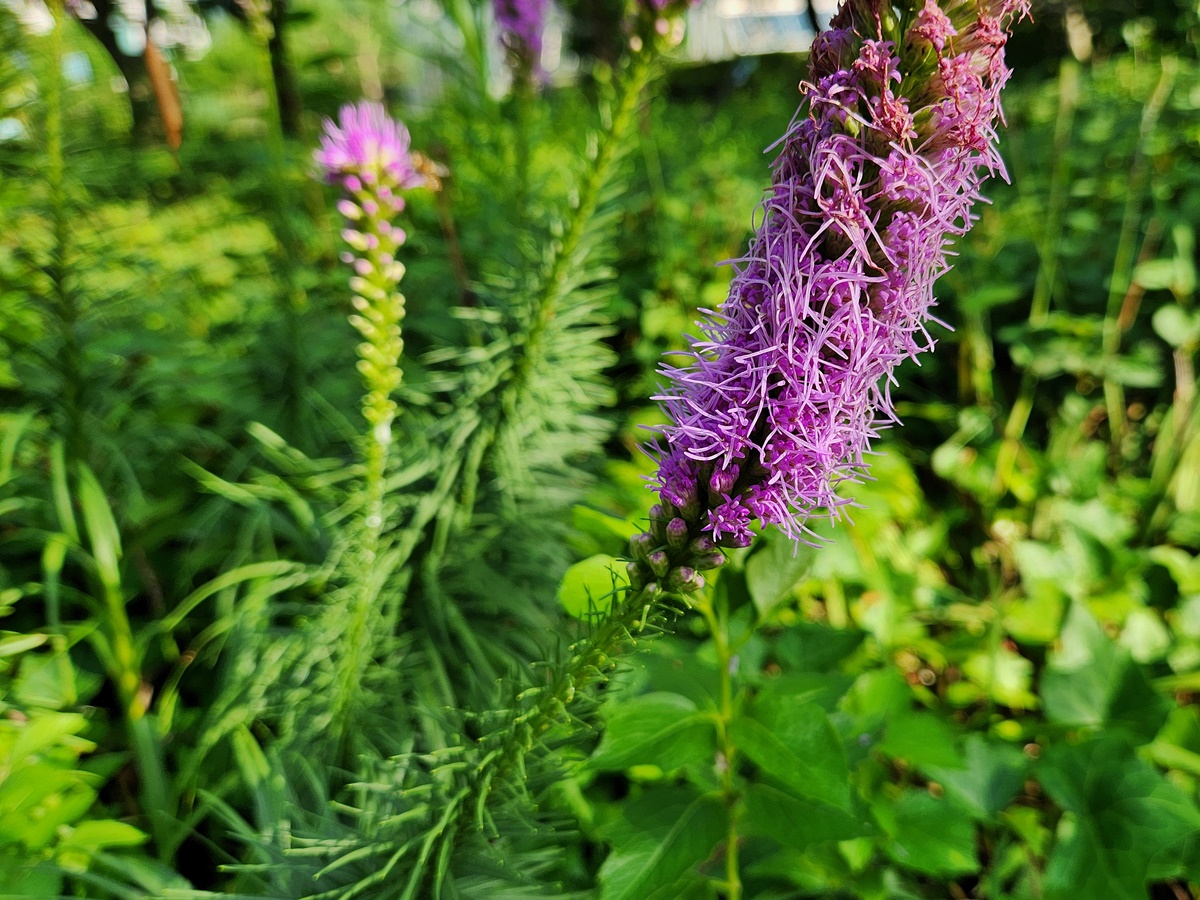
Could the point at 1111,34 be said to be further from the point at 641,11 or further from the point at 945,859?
the point at 945,859

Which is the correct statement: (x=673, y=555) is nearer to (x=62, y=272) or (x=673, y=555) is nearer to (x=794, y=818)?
(x=794, y=818)

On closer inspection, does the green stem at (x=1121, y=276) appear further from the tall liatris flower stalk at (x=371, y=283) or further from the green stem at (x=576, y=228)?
the tall liatris flower stalk at (x=371, y=283)

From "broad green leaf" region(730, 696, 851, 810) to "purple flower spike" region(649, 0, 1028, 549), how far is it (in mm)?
352

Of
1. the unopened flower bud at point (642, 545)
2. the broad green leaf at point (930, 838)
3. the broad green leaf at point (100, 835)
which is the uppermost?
the unopened flower bud at point (642, 545)

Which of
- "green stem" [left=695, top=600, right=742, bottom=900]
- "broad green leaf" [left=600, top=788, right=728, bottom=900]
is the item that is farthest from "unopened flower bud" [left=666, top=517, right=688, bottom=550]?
"broad green leaf" [left=600, top=788, right=728, bottom=900]

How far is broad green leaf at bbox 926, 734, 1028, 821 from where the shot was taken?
1.32 meters

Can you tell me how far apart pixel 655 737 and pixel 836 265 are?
0.65m

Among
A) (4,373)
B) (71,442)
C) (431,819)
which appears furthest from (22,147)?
(431,819)

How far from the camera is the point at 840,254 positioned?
2.11ft

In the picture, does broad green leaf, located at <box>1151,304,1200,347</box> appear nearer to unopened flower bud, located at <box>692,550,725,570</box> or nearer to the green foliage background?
the green foliage background

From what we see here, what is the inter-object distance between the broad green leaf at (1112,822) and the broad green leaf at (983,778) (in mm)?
64

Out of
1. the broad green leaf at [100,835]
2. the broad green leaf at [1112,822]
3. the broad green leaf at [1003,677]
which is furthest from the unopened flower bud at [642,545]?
the broad green leaf at [1003,677]

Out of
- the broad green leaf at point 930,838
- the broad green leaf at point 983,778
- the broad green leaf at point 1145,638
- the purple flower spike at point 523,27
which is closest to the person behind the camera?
the broad green leaf at point 930,838

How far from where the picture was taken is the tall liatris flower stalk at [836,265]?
0.61m
